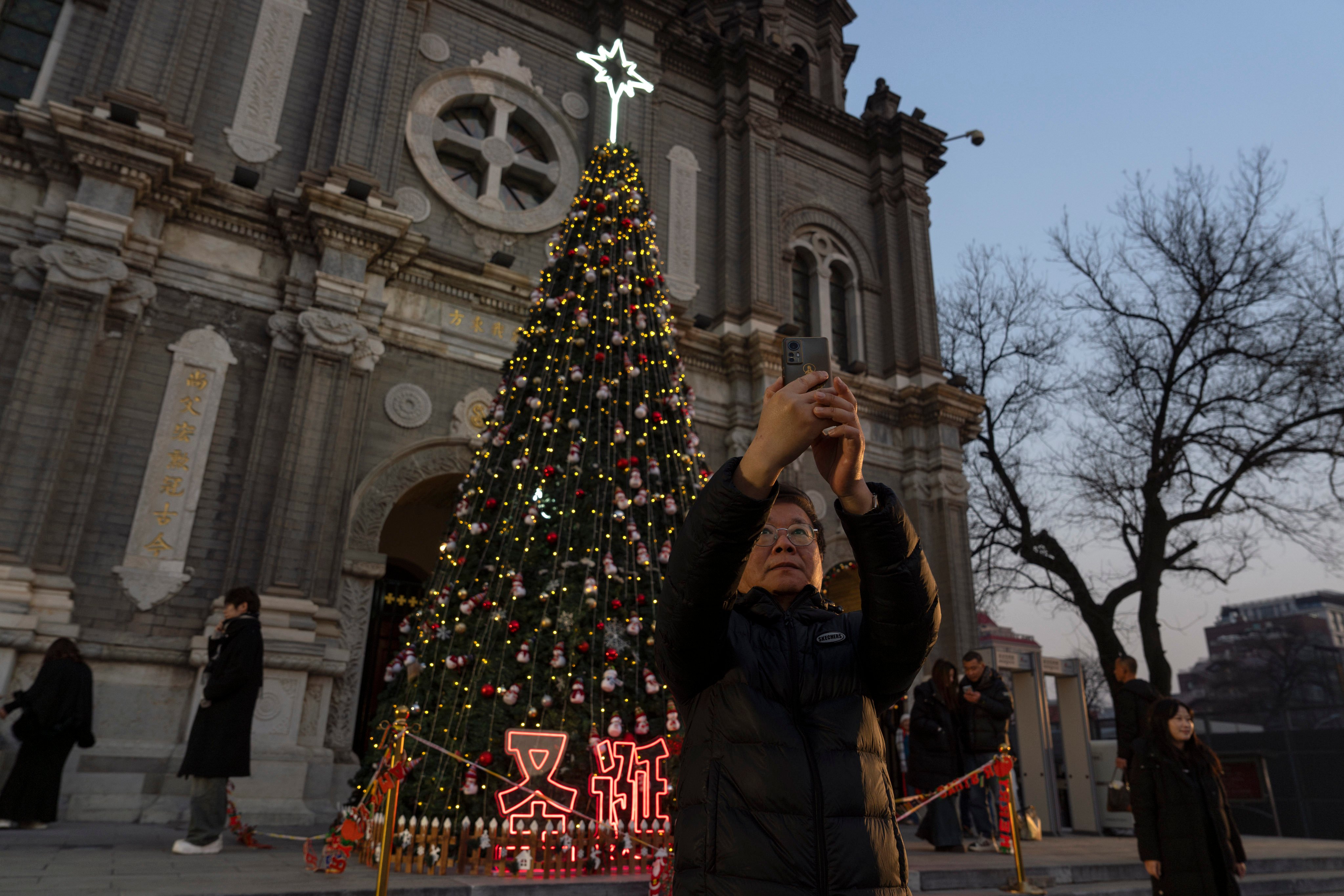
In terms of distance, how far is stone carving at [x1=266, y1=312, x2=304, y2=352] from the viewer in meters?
10.5

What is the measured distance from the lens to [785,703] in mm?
1834

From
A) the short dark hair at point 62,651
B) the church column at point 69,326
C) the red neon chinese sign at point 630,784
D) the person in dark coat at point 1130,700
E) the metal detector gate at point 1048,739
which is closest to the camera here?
the red neon chinese sign at point 630,784

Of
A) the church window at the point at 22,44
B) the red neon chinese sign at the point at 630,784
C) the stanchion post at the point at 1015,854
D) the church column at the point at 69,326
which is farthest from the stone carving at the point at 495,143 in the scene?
the stanchion post at the point at 1015,854

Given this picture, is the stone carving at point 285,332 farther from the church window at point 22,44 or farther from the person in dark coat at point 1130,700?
the person in dark coat at point 1130,700

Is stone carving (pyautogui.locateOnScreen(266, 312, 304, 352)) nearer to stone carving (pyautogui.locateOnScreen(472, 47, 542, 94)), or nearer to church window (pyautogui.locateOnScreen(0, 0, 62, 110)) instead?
church window (pyautogui.locateOnScreen(0, 0, 62, 110))

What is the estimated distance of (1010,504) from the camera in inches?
787

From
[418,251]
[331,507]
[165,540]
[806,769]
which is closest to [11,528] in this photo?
[165,540]

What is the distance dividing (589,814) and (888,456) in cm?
1222

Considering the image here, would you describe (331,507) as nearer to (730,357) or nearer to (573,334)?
(573,334)

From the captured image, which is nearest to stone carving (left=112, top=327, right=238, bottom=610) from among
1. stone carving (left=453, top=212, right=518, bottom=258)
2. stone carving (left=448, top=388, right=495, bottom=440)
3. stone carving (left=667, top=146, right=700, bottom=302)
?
stone carving (left=448, top=388, right=495, bottom=440)

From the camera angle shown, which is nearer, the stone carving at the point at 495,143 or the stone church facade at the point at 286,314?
the stone church facade at the point at 286,314

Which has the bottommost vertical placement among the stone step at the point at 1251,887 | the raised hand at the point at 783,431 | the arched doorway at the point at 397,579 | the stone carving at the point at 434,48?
the stone step at the point at 1251,887

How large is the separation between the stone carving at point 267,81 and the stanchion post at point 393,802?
917cm

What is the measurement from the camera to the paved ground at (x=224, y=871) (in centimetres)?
424
